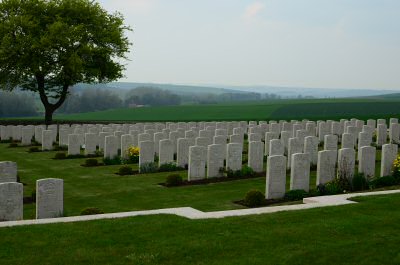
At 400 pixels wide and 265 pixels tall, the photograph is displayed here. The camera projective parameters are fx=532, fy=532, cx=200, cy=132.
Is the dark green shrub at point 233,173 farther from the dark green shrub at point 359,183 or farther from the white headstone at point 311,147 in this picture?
the dark green shrub at point 359,183

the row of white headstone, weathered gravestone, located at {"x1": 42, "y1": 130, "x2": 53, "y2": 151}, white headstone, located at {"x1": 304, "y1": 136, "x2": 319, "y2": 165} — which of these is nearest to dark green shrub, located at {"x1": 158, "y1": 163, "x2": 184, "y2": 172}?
white headstone, located at {"x1": 304, "y1": 136, "x2": 319, "y2": 165}

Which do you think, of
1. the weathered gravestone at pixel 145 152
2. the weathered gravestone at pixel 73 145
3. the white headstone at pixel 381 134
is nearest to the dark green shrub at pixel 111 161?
the weathered gravestone at pixel 145 152

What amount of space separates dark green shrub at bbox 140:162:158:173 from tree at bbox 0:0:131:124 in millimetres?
19431

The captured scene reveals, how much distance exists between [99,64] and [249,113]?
38.6 meters

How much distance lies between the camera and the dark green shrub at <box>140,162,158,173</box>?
18.1 m

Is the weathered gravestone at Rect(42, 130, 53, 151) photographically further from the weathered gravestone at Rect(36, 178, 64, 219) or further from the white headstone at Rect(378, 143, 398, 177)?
the white headstone at Rect(378, 143, 398, 177)

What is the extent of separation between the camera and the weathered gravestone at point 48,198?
10461mm

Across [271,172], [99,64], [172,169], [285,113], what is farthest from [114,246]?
[285,113]

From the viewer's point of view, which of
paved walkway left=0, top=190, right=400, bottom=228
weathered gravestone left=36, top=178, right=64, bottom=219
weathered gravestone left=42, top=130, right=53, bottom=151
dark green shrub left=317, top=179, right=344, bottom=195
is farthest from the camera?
weathered gravestone left=42, top=130, right=53, bottom=151

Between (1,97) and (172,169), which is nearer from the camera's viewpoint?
(172,169)

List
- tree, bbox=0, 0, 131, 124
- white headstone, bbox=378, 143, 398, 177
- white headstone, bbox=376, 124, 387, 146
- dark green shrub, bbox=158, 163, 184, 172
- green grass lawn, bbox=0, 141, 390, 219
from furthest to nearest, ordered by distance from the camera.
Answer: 1. tree, bbox=0, 0, 131, 124
2. white headstone, bbox=376, 124, 387, 146
3. dark green shrub, bbox=158, 163, 184, 172
4. white headstone, bbox=378, 143, 398, 177
5. green grass lawn, bbox=0, 141, 390, 219

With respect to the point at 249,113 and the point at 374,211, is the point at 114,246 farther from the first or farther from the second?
the point at 249,113

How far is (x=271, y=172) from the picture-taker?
13266 mm

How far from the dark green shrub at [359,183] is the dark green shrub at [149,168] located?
701cm
